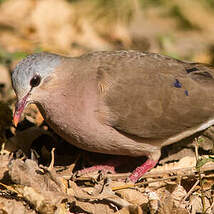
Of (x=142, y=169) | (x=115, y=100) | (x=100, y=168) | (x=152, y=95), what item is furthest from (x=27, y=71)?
(x=142, y=169)

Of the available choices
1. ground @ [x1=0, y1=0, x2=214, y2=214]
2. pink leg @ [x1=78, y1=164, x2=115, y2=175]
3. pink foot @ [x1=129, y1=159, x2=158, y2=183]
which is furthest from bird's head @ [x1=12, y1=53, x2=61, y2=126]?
pink foot @ [x1=129, y1=159, x2=158, y2=183]

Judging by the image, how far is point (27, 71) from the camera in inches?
150

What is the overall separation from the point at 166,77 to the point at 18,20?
3817 millimetres

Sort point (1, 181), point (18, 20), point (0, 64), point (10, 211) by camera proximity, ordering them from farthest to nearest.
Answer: point (18, 20), point (0, 64), point (1, 181), point (10, 211)

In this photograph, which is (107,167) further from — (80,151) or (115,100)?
(115,100)

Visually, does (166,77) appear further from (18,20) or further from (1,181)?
(18,20)

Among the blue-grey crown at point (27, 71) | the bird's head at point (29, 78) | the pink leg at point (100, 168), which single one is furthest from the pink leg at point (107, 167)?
the blue-grey crown at point (27, 71)

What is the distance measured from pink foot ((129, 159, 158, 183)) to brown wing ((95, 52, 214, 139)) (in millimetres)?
319

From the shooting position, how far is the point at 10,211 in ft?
11.4

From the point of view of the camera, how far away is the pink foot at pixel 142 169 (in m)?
4.19

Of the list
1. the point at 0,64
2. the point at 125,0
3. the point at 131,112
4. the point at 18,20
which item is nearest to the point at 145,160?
the point at 131,112

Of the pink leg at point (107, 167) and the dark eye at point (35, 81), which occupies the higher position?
the dark eye at point (35, 81)

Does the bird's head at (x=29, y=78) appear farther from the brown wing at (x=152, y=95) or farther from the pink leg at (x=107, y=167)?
the pink leg at (x=107, y=167)

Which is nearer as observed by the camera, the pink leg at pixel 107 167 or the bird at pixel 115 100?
the bird at pixel 115 100
